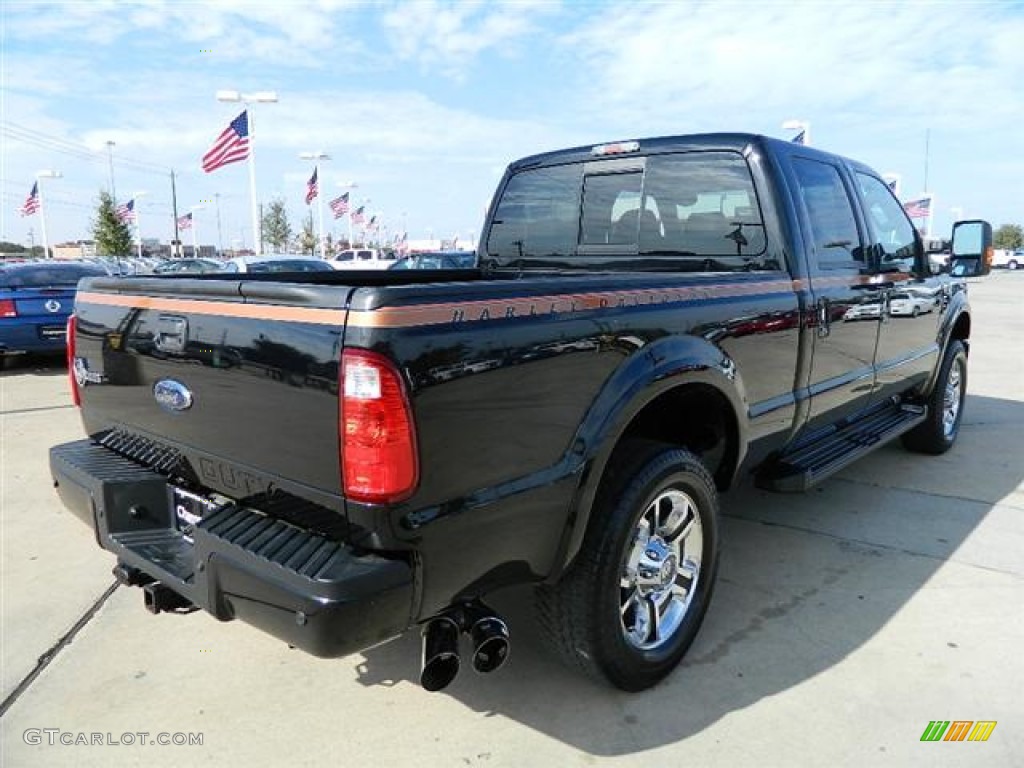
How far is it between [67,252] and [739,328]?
285 ft

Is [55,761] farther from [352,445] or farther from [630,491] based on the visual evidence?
[630,491]

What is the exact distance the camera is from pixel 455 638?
2.07m

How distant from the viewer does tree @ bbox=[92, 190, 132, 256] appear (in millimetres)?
45688

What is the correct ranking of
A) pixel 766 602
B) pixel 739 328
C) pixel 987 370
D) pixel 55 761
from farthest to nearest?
pixel 987 370 < pixel 766 602 < pixel 739 328 < pixel 55 761

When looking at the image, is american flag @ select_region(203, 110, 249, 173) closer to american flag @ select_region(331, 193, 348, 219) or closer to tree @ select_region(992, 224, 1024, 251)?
american flag @ select_region(331, 193, 348, 219)

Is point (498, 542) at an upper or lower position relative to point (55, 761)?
upper

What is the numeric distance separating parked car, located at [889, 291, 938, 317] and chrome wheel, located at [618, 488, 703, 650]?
2329 millimetres

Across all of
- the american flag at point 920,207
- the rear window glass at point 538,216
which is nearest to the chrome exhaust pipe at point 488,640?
the rear window glass at point 538,216

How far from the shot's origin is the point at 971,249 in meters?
5.29

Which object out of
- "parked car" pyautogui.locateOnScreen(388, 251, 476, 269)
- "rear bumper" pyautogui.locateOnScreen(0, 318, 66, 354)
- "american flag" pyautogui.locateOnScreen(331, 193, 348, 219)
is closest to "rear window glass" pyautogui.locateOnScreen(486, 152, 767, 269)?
"rear bumper" pyautogui.locateOnScreen(0, 318, 66, 354)

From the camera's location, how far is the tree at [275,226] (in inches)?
2322

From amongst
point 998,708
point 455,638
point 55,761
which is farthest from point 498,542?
point 998,708

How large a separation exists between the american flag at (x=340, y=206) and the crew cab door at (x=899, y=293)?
104ft

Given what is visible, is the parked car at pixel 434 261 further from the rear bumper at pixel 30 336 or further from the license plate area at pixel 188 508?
the license plate area at pixel 188 508
